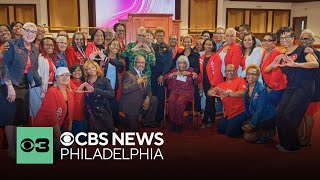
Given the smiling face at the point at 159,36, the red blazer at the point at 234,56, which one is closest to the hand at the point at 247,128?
the red blazer at the point at 234,56

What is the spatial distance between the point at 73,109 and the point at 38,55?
2.54ft

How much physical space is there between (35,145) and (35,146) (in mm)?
15

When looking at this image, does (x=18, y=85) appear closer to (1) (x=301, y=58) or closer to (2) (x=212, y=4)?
(1) (x=301, y=58)

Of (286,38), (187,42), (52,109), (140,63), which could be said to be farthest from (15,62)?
(286,38)

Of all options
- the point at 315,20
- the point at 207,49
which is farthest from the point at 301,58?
the point at 315,20

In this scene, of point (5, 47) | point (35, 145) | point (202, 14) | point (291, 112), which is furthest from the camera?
point (202, 14)

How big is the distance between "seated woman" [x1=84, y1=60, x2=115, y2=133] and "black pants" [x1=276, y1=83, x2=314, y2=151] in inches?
83.7

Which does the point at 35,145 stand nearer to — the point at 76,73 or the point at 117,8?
the point at 76,73

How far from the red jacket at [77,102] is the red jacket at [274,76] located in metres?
2.32

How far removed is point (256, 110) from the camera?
4.47m

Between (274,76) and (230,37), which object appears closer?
(274,76)

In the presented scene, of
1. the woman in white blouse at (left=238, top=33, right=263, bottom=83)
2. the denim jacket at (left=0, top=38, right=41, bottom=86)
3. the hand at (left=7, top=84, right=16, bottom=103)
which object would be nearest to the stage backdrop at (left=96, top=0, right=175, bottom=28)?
the woman in white blouse at (left=238, top=33, right=263, bottom=83)

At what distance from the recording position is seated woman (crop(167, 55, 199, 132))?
493 cm

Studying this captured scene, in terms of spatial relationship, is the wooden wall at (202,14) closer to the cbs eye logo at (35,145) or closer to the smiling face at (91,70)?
the smiling face at (91,70)
